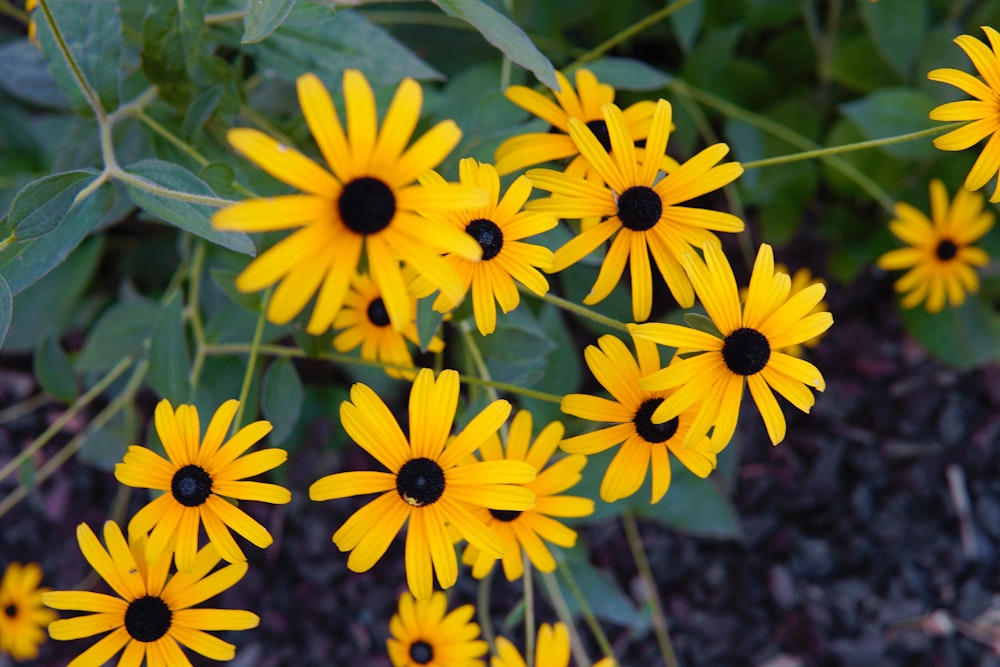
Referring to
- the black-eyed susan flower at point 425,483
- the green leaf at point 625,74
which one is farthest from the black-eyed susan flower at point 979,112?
the black-eyed susan flower at point 425,483

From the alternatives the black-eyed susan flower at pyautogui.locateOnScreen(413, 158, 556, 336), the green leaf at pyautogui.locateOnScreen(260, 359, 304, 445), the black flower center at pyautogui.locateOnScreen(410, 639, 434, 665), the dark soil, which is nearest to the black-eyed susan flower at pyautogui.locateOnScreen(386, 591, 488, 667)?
the black flower center at pyautogui.locateOnScreen(410, 639, 434, 665)

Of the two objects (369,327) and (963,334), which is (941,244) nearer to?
(963,334)

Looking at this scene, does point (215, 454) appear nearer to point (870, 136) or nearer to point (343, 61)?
point (343, 61)

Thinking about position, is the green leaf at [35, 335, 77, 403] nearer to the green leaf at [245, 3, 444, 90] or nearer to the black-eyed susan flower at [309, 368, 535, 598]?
the green leaf at [245, 3, 444, 90]

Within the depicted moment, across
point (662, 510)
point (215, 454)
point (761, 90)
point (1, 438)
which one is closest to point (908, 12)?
point (761, 90)

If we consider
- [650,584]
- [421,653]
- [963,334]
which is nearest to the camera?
[421,653]

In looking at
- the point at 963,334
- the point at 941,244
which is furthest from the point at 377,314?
the point at 963,334
